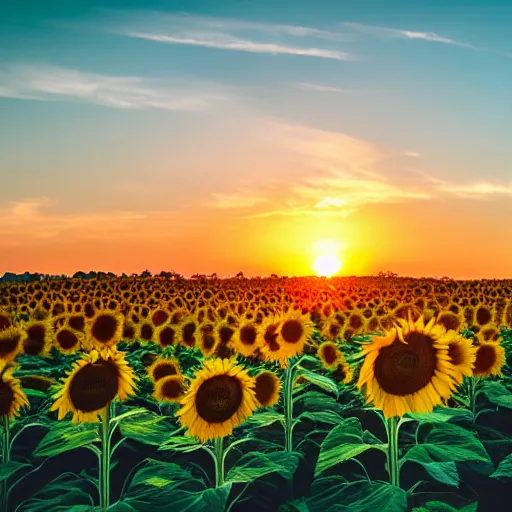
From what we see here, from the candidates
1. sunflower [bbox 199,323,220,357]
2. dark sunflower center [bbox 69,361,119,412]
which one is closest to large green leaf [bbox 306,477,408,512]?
dark sunflower center [bbox 69,361,119,412]

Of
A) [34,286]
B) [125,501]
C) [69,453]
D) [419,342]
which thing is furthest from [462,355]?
[34,286]

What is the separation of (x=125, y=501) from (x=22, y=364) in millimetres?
5993

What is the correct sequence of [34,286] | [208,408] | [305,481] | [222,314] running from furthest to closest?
[34,286]
[222,314]
[305,481]
[208,408]

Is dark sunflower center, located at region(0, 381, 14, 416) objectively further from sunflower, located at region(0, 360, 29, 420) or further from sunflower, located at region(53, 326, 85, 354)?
sunflower, located at region(53, 326, 85, 354)

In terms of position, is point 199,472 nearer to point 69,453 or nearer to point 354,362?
point 69,453

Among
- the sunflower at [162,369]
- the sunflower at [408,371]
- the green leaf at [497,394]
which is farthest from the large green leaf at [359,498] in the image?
the sunflower at [162,369]

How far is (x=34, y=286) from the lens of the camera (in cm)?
3672

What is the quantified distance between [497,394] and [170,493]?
4700 millimetres

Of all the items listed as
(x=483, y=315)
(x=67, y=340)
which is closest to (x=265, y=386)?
(x=67, y=340)

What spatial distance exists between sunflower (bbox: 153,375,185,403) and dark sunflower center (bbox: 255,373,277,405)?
1.19 m

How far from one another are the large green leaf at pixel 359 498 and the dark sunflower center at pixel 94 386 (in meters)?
1.62

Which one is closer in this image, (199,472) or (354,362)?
(354,362)

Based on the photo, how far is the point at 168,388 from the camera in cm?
818

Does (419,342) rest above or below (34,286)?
below
